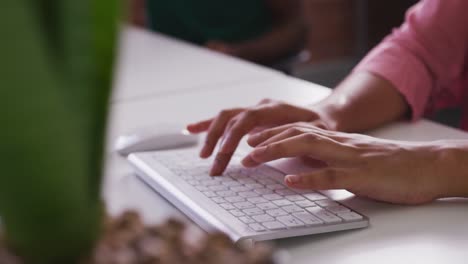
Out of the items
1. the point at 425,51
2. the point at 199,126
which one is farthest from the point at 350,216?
the point at 425,51

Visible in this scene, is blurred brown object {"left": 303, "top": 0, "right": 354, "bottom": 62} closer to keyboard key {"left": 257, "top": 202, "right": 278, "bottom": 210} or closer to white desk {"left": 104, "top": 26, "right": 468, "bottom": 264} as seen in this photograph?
white desk {"left": 104, "top": 26, "right": 468, "bottom": 264}

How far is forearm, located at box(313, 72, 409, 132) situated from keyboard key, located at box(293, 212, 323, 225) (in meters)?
0.33

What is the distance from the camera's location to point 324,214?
0.74 m

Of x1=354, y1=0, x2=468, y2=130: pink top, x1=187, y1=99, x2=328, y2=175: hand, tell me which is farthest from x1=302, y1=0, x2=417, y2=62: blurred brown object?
x1=187, y1=99, x2=328, y2=175: hand

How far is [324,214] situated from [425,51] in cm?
55

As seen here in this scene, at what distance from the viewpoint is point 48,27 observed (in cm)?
37

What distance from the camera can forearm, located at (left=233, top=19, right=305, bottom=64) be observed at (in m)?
2.15

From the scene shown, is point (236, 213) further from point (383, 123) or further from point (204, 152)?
point (383, 123)

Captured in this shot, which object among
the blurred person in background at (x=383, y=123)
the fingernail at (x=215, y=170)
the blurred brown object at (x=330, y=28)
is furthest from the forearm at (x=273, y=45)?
the blurred brown object at (x=330, y=28)

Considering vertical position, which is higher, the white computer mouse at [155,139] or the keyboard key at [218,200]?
the keyboard key at [218,200]

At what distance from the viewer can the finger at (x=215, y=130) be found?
0.96 metres

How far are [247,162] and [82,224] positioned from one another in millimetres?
475

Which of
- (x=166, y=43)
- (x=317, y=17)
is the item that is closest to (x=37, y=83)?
(x=166, y=43)

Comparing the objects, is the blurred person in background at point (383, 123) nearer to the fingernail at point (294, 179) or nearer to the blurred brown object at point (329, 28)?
the fingernail at point (294, 179)
